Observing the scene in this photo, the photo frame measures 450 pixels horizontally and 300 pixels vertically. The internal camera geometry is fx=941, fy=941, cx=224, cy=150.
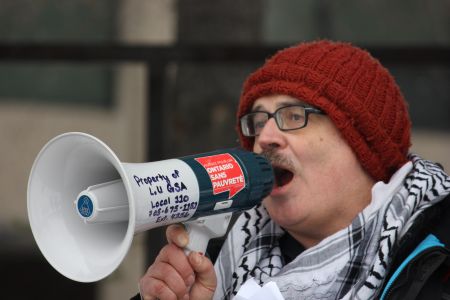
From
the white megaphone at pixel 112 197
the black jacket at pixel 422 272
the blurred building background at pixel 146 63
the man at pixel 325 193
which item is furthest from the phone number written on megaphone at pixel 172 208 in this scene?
the blurred building background at pixel 146 63

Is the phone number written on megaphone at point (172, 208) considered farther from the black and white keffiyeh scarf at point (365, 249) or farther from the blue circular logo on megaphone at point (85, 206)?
the black and white keffiyeh scarf at point (365, 249)

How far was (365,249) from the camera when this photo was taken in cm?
293

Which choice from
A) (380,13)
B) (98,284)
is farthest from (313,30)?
(98,284)

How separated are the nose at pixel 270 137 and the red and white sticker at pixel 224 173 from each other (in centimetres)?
33

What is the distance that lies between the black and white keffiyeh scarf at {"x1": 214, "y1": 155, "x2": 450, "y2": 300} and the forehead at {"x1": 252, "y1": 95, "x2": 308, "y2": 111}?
0.39m

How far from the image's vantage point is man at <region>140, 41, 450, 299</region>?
281cm

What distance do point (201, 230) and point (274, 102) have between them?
1.98 ft

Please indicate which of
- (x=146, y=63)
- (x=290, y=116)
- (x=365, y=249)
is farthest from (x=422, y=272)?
(x=146, y=63)

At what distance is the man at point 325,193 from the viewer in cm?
281

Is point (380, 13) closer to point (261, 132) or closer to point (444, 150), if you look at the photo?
point (444, 150)

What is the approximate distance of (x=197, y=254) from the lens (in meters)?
2.76

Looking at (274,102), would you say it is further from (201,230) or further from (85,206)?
(85,206)

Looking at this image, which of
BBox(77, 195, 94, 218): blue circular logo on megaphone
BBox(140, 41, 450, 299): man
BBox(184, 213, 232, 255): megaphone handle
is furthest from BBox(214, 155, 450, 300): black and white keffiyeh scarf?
BBox(77, 195, 94, 218): blue circular logo on megaphone

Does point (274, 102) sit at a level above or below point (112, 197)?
above
